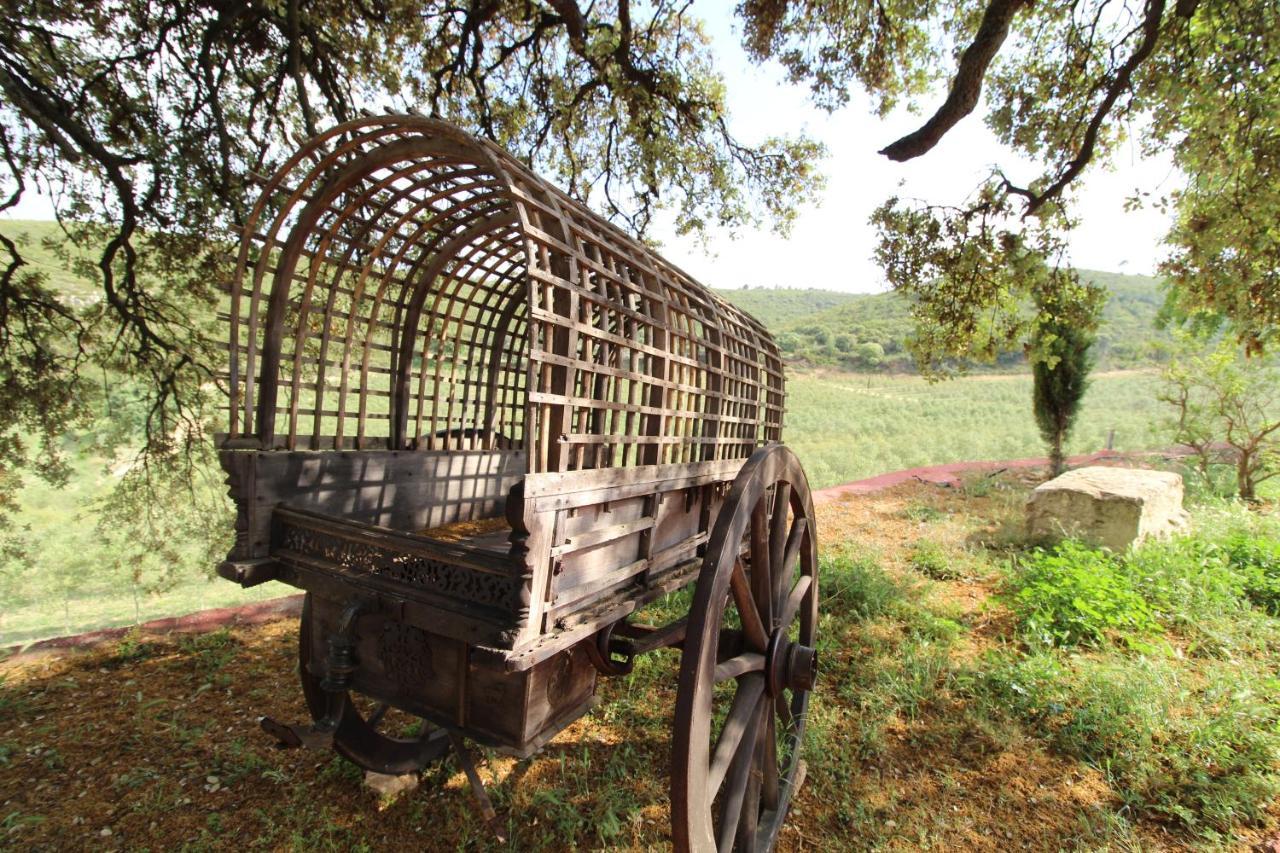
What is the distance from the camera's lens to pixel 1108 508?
6273 millimetres

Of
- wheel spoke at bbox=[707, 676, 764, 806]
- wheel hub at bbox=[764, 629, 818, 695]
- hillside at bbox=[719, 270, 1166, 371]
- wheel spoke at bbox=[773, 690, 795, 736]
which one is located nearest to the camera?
wheel spoke at bbox=[707, 676, 764, 806]

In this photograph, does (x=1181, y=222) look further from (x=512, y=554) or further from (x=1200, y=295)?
(x=512, y=554)

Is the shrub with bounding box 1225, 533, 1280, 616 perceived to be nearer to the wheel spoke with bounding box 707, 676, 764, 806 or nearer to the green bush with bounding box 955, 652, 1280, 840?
the green bush with bounding box 955, 652, 1280, 840

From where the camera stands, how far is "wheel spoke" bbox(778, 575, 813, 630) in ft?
8.41

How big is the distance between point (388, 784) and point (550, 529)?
7.48 ft

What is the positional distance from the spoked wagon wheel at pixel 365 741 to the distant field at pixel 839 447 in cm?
330

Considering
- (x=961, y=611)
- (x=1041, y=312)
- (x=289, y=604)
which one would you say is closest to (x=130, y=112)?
(x=289, y=604)

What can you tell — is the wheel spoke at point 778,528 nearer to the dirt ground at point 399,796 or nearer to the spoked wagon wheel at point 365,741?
the dirt ground at point 399,796

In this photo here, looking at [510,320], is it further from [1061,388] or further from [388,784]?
[1061,388]

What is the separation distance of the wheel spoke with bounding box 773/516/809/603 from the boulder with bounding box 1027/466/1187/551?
535 cm

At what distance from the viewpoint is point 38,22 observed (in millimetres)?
5129

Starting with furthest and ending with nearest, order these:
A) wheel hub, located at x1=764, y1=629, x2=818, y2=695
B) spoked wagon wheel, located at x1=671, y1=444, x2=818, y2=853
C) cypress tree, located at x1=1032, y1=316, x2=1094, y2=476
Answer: cypress tree, located at x1=1032, y1=316, x2=1094, y2=476, wheel hub, located at x1=764, y1=629, x2=818, y2=695, spoked wagon wheel, located at x1=671, y1=444, x2=818, y2=853

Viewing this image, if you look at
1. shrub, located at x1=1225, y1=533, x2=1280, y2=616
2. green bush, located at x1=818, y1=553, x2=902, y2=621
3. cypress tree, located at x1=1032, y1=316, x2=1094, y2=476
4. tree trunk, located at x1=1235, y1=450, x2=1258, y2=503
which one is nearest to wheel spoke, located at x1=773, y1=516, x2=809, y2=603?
green bush, located at x1=818, y1=553, x2=902, y2=621

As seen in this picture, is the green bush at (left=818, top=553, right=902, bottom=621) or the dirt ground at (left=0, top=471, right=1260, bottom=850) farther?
the green bush at (left=818, top=553, right=902, bottom=621)
